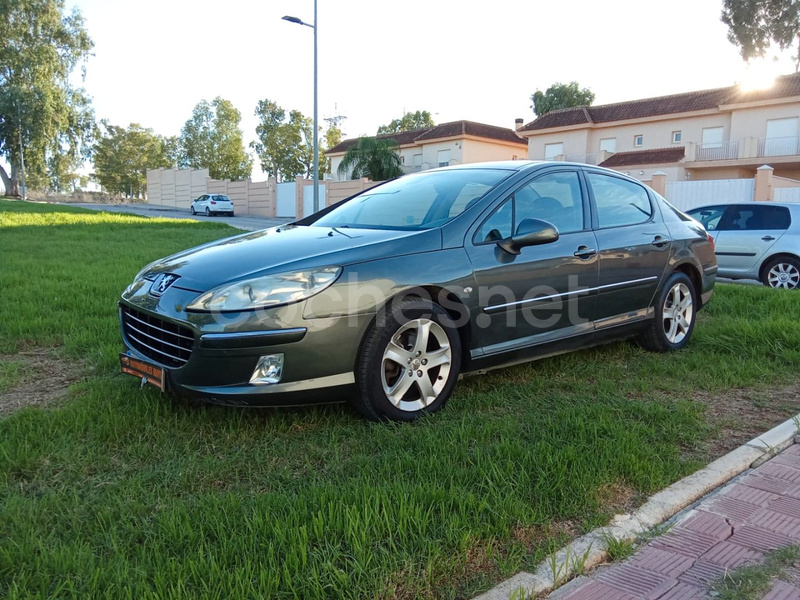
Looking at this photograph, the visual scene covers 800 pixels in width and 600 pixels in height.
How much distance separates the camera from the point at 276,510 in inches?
95.6

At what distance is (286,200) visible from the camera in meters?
40.4

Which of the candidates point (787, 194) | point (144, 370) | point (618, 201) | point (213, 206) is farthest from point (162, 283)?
point (213, 206)

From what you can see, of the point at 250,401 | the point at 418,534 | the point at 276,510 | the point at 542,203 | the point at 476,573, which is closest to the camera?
the point at 476,573

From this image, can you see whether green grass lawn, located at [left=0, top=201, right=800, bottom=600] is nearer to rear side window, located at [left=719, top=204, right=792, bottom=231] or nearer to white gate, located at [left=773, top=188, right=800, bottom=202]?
rear side window, located at [left=719, top=204, right=792, bottom=231]

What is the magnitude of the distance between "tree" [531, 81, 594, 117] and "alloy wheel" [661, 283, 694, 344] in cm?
5098

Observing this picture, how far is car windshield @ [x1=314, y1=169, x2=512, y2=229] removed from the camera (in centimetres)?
398

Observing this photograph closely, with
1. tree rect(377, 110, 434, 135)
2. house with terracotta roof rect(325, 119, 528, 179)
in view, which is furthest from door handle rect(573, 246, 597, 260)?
tree rect(377, 110, 434, 135)

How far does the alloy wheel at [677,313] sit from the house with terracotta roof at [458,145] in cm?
3875

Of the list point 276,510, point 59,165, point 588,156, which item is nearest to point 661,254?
point 276,510

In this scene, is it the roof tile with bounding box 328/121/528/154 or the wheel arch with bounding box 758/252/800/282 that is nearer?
the wheel arch with bounding box 758/252/800/282

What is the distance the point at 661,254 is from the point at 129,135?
79157mm

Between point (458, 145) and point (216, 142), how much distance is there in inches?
1416

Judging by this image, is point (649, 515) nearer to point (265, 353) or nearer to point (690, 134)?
point (265, 353)

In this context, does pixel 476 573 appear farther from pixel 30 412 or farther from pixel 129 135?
pixel 129 135
